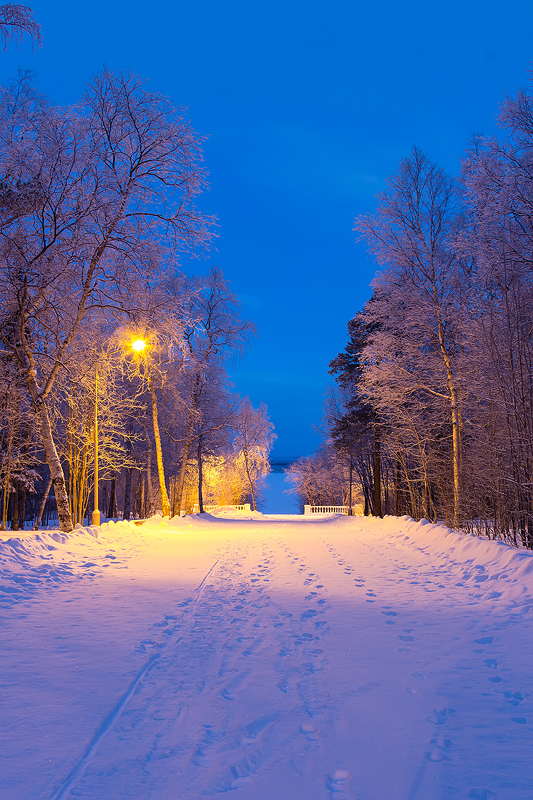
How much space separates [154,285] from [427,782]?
11.5 m

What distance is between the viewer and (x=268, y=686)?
3998 mm

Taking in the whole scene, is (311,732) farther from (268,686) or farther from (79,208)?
(79,208)

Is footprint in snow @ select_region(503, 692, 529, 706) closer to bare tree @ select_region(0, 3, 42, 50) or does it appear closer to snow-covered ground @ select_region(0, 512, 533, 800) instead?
snow-covered ground @ select_region(0, 512, 533, 800)

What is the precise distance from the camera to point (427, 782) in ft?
8.98

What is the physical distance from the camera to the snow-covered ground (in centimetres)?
279

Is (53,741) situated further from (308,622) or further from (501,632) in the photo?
(501,632)

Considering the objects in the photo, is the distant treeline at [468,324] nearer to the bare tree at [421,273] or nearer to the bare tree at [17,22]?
the bare tree at [421,273]

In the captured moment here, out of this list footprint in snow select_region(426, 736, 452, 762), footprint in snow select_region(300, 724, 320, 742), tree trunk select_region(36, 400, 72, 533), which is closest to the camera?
footprint in snow select_region(426, 736, 452, 762)

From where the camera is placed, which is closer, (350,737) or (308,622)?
(350,737)

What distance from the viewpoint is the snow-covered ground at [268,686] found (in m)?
2.79

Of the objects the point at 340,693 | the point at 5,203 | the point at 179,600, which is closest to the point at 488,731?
the point at 340,693

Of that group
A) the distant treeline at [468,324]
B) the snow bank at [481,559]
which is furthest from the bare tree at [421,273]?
the snow bank at [481,559]

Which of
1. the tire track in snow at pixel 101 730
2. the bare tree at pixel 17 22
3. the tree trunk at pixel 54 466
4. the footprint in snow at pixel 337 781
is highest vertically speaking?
the bare tree at pixel 17 22

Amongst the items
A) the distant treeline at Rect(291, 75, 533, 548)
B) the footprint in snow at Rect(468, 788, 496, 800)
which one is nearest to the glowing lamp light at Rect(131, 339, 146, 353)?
the distant treeline at Rect(291, 75, 533, 548)
